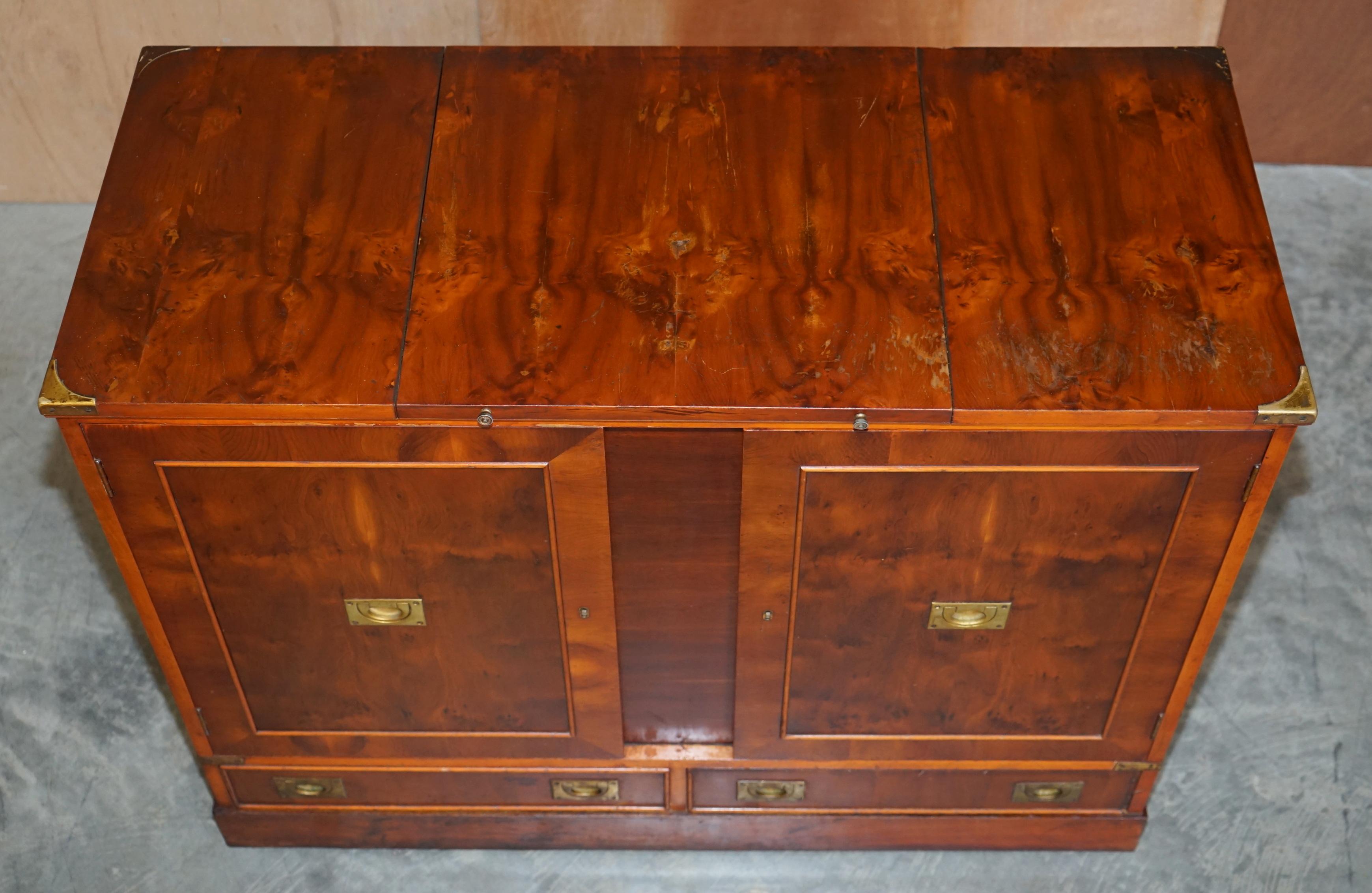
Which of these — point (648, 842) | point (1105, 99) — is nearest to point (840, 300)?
point (1105, 99)

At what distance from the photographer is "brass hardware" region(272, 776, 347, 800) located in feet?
7.80

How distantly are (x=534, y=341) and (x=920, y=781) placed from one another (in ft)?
3.45

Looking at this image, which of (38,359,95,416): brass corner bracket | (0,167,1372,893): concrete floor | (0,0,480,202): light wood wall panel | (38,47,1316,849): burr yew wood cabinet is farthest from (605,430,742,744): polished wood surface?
(0,0,480,202): light wood wall panel

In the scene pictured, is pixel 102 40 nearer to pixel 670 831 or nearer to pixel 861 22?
pixel 861 22

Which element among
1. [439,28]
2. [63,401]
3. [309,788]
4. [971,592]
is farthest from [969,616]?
[439,28]

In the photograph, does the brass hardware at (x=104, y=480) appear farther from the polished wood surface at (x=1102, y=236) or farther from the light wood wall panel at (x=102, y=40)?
the light wood wall panel at (x=102, y=40)

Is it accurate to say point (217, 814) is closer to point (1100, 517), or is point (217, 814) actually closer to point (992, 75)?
point (1100, 517)

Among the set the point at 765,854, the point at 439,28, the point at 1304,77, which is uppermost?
the point at 439,28

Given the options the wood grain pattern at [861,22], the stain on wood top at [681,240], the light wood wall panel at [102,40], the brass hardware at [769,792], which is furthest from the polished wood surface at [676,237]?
the light wood wall panel at [102,40]

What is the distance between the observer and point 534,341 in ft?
6.03

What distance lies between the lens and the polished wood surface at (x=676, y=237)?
1.81 metres

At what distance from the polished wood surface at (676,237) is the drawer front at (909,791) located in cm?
84

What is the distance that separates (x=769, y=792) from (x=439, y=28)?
173cm

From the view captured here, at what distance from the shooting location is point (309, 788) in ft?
7.84
